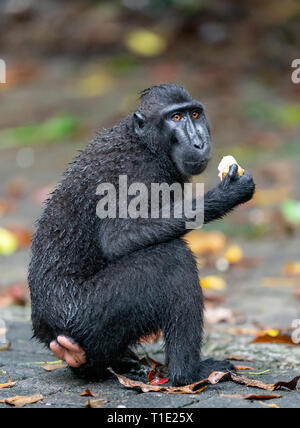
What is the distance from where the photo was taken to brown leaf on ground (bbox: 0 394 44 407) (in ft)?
13.5

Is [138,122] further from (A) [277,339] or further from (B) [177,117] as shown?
(A) [277,339]

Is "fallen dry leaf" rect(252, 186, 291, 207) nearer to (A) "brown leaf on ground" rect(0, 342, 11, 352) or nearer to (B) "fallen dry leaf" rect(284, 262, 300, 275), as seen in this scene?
(B) "fallen dry leaf" rect(284, 262, 300, 275)

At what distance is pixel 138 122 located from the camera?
5.16 meters

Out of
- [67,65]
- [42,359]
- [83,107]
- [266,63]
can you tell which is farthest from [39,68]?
[42,359]

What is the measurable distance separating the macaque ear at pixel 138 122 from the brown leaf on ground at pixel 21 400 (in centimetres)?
182

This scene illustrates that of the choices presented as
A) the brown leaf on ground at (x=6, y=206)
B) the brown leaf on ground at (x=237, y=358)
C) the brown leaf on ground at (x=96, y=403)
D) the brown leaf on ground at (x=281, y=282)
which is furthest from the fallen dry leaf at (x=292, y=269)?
the brown leaf on ground at (x=96, y=403)

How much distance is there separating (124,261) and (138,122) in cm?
100

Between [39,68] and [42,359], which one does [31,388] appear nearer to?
[42,359]

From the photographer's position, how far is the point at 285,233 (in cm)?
976

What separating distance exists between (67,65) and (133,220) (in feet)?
40.2

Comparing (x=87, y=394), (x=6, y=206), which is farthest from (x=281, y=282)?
(x=6, y=206)

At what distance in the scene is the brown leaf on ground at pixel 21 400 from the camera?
4.11m

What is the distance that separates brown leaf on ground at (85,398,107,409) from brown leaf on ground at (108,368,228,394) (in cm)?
31

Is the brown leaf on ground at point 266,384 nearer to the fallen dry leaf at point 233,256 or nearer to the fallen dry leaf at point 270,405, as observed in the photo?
the fallen dry leaf at point 270,405
